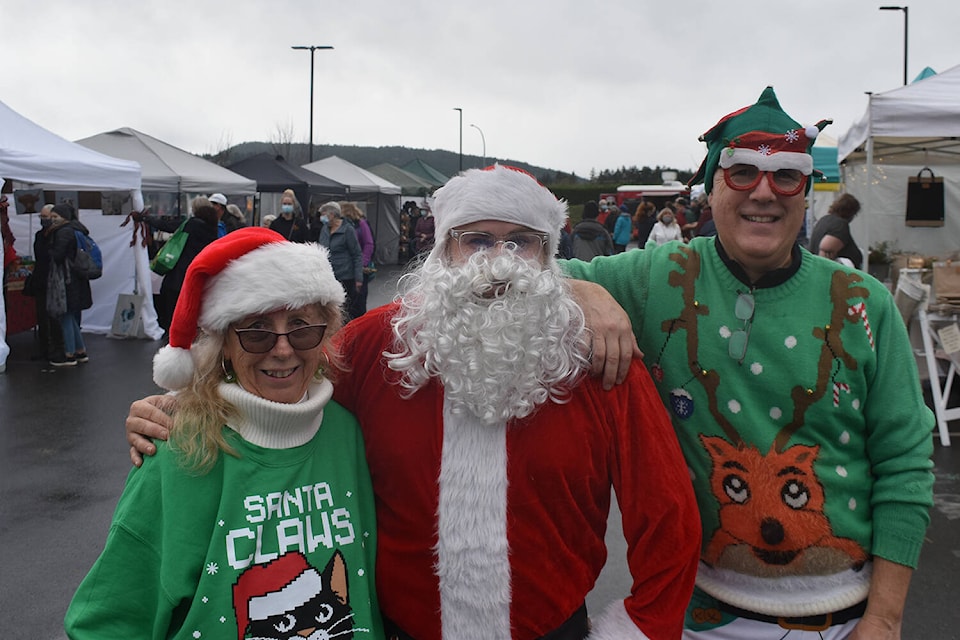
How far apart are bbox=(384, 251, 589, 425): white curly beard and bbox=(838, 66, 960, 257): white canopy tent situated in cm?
566

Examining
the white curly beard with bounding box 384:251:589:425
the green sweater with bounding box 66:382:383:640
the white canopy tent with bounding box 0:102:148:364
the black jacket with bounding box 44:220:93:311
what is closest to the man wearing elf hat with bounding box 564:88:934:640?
the white curly beard with bounding box 384:251:589:425

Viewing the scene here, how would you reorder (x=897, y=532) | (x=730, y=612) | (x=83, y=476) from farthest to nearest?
(x=83, y=476), (x=730, y=612), (x=897, y=532)

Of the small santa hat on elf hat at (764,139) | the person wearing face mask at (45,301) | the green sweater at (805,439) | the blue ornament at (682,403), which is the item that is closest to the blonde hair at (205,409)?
the blue ornament at (682,403)

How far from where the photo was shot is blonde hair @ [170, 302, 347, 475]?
1697 mm

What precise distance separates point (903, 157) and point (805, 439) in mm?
10786

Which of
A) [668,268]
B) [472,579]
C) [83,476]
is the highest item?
[668,268]

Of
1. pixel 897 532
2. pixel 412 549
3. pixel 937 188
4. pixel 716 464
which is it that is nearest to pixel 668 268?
pixel 716 464

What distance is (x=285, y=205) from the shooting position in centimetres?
1305

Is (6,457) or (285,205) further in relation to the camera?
(285,205)

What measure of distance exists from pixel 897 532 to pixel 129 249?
465 inches

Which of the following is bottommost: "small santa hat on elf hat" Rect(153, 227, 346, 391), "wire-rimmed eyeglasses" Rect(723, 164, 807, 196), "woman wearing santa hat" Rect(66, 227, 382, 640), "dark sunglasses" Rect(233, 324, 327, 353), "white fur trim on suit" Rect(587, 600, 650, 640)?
"white fur trim on suit" Rect(587, 600, 650, 640)

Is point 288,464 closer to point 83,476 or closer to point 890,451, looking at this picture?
point 890,451

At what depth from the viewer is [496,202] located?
187cm

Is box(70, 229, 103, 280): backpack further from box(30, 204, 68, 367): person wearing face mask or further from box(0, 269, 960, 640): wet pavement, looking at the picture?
box(0, 269, 960, 640): wet pavement
